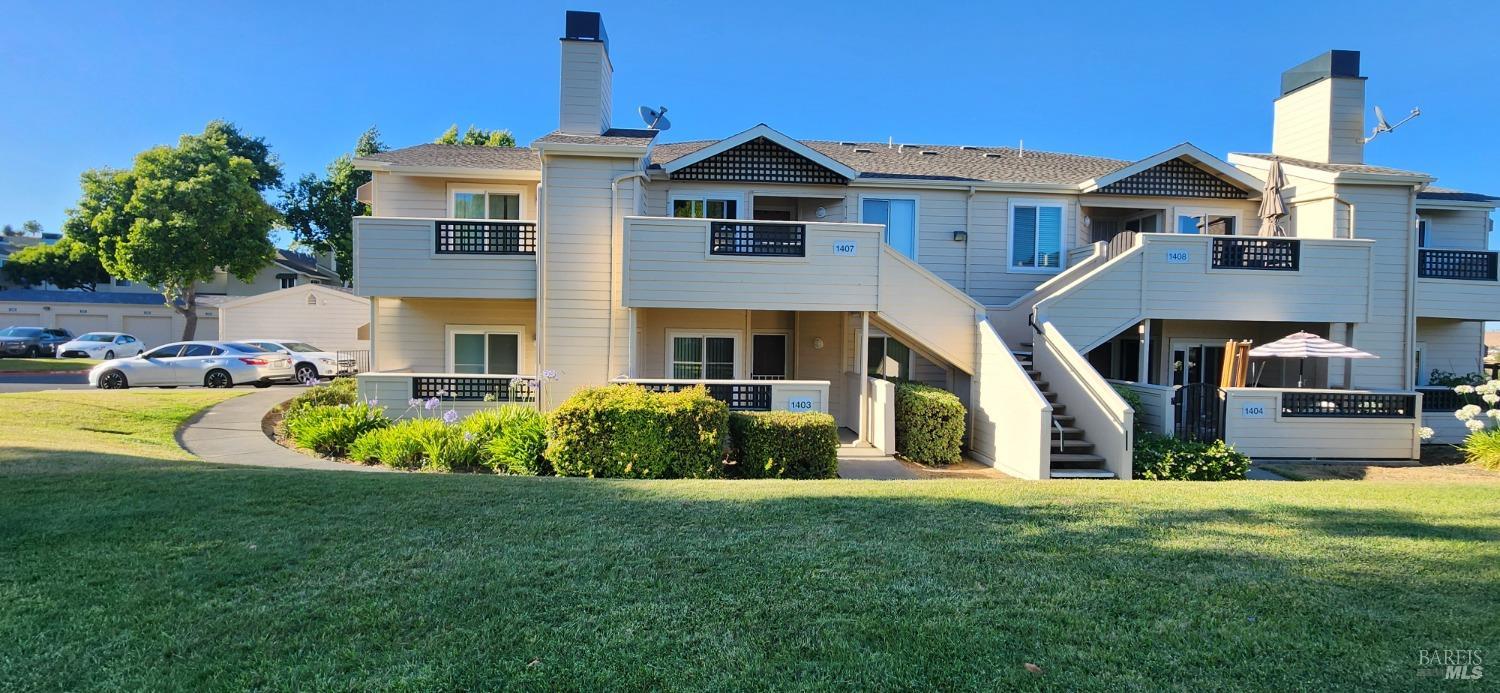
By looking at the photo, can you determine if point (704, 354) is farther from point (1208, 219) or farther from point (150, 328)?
point (150, 328)

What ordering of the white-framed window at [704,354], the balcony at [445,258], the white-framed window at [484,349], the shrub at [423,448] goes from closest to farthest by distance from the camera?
the shrub at [423,448] < the balcony at [445,258] < the white-framed window at [484,349] < the white-framed window at [704,354]

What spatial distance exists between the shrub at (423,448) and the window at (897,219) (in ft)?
30.4

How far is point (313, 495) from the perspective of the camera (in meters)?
6.38

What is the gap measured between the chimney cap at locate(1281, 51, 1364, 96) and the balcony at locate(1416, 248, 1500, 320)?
442 centimetres

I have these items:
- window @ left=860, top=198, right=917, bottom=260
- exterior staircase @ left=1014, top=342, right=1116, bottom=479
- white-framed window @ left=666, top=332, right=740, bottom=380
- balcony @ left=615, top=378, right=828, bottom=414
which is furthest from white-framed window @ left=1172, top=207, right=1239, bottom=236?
white-framed window @ left=666, top=332, right=740, bottom=380

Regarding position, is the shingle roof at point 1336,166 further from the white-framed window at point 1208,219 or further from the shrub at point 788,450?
the shrub at point 788,450

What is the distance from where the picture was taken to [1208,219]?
15.8 m

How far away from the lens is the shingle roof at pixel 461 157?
14516 millimetres

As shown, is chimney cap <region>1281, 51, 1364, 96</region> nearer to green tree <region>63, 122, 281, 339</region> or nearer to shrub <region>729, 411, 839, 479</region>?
shrub <region>729, 411, 839, 479</region>

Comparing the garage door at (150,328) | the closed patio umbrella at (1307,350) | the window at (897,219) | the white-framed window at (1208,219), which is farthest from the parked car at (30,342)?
the closed patio umbrella at (1307,350)

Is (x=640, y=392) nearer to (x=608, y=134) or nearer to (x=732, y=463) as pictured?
(x=732, y=463)

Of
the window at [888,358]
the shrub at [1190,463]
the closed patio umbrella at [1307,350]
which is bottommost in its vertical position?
the shrub at [1190,463]

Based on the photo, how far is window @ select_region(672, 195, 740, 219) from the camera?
15.0 m

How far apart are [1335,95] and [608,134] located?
16422 mm
